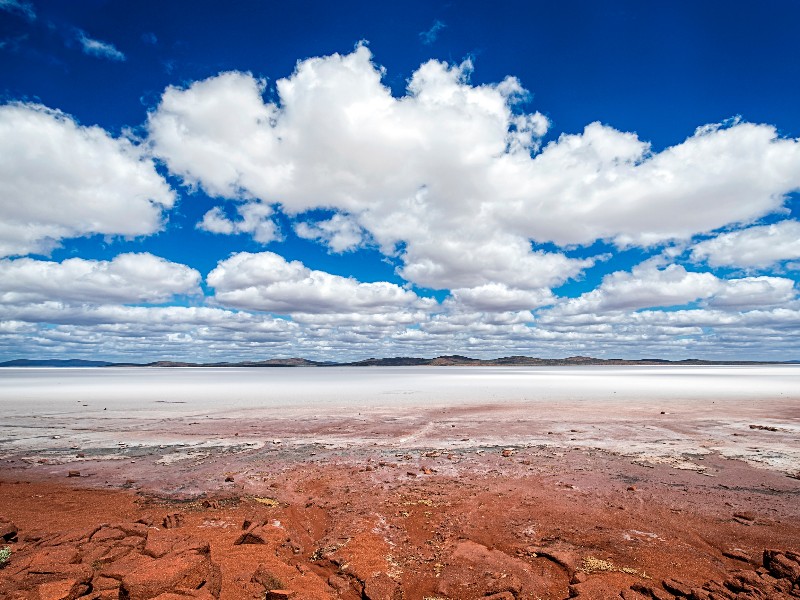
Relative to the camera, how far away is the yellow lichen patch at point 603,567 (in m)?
6.48

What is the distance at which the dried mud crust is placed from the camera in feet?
19.8

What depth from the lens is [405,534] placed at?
799cm

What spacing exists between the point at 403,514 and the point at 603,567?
3.83 metres

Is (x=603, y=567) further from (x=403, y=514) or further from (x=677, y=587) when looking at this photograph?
(x=403, y=514)

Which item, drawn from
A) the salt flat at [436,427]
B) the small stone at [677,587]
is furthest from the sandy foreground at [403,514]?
the salt flat at [436,427]

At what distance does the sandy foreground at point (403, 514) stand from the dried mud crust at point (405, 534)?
1.5 inches

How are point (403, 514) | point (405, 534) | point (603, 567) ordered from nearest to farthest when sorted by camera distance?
point (603, 567) → point (405, 534) → point (403, 514)

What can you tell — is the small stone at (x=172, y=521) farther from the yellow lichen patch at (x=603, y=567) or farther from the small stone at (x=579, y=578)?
the yellow lichen patch at (x=603, y=567)

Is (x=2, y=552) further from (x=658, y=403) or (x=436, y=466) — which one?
(x=658, y=403)

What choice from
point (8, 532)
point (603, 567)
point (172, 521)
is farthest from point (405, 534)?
point (8, 532)

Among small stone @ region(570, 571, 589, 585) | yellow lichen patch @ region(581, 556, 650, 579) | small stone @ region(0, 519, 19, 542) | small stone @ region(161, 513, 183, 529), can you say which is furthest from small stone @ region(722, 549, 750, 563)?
small stone @ region(0, 519, 19, 542)

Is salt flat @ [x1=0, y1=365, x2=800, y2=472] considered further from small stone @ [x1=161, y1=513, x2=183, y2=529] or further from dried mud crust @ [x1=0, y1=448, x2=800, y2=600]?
small stone @ [x1=161, y1=513, x2=183, y2=529]

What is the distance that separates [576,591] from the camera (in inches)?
236

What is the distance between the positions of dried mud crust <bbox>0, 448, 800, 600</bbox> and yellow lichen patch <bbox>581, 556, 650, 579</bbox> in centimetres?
3
